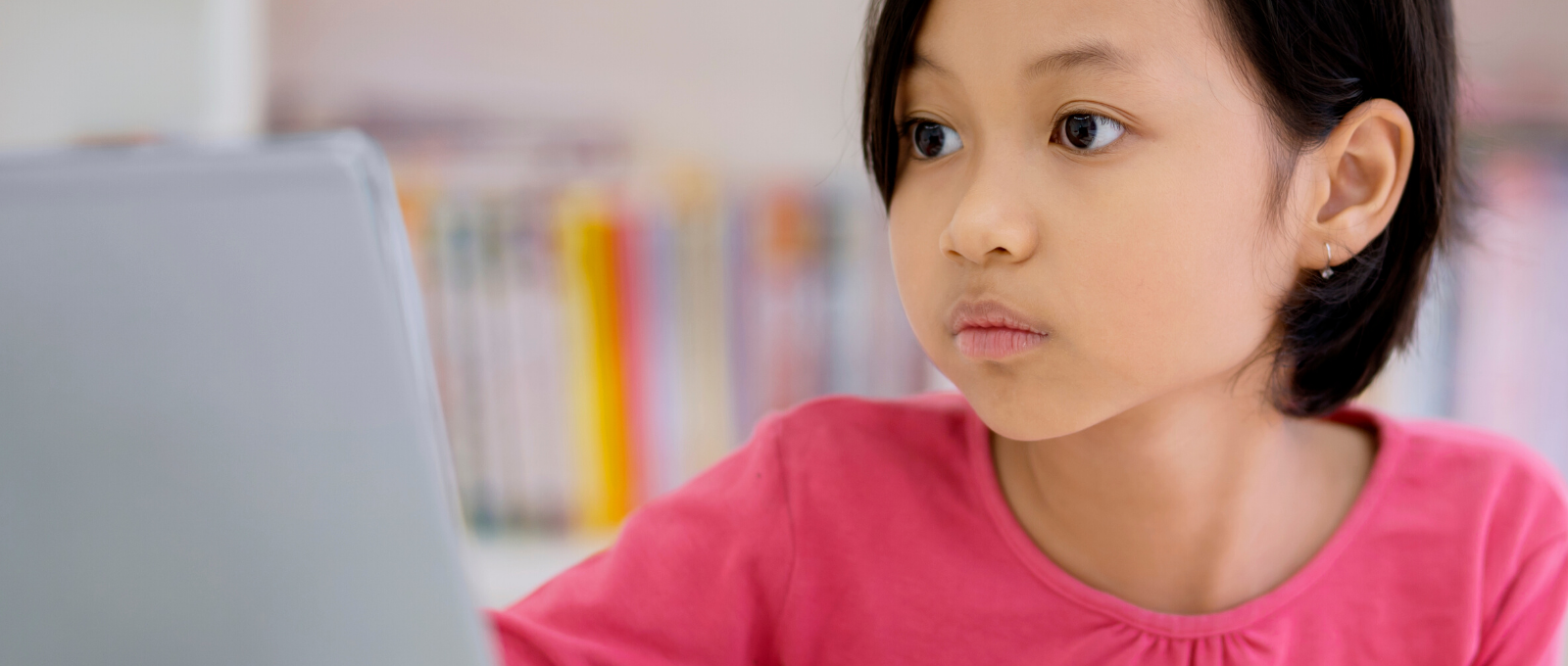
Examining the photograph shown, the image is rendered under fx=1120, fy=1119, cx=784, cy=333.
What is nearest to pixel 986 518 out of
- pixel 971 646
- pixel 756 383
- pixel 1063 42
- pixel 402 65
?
pixel 971 646

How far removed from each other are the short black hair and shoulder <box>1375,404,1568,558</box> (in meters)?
0.06

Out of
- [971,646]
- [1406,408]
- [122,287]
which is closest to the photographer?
[122,287]

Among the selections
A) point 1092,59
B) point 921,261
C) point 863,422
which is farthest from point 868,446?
point 1092,59

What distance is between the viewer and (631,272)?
1237 millimetres

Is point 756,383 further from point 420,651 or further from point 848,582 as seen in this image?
point 420,651

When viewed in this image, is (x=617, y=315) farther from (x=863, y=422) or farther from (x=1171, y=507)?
(x=1171, y=507)

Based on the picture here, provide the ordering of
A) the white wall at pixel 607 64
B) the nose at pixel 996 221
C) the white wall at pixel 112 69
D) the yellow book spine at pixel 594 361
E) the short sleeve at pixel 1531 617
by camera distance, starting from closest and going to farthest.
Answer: the nose at pixel 996 221 < the short sleeve at pixel 1531 617 < the white wall at pixel 112 69 < the yellow book spine at pixel 594 361 < the white wall at pixel 607 64

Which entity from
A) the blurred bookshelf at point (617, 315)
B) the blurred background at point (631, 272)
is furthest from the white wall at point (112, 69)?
the blurred bookshelf at point (617, 315)

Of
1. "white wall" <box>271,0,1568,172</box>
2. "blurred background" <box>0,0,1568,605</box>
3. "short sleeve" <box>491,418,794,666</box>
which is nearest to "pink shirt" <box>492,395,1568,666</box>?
"short sleeve" <box>491,418,794,666</box>

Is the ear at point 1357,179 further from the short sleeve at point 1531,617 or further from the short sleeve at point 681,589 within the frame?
the short sleeve at point 681,589

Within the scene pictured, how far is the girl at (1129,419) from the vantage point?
1.76 feet

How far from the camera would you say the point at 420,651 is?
1.01 ft

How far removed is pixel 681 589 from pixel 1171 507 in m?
0.29

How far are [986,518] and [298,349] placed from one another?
1.53ft
